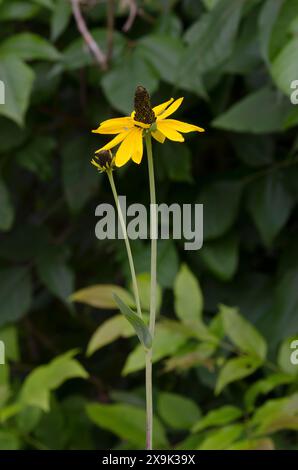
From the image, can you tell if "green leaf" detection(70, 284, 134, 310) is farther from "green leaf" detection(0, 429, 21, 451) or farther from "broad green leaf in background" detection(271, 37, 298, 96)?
"broad green leaf in background" detection(271, 37, 298, 96)

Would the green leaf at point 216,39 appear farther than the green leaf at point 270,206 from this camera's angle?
No

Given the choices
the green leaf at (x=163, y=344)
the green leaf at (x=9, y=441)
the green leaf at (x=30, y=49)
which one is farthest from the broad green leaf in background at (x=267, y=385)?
the green leaf at (x=30, y=49)

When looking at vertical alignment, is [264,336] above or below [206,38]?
below

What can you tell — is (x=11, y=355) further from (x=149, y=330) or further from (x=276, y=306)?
(x=149, y=330)

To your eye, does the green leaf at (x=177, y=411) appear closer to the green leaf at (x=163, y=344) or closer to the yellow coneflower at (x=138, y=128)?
the green leaf at (x=163, y=344)

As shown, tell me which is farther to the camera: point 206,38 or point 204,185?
point 204,185

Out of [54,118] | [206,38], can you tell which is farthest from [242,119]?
[54,118]

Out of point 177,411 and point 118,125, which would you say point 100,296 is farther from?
point 118,125
